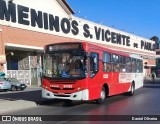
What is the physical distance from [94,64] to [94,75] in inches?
20.8

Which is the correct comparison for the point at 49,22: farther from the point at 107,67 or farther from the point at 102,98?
the point at 102,98

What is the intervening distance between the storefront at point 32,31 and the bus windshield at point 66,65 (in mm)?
20874

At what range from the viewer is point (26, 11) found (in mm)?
40781

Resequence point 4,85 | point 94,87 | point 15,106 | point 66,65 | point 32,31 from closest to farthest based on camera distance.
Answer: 1. point 15,106
2. point 66,65
3. point 94,87
4. point 4,85
5. point 32,31

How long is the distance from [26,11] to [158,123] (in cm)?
3198

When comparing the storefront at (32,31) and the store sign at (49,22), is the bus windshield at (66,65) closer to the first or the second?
the storefront at (32,31)

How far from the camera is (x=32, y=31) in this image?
4200cm

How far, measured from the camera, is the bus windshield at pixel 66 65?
15633 millimetres

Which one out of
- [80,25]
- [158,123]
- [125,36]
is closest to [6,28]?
[80,25]

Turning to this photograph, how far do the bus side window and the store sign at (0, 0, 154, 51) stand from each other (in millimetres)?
22771

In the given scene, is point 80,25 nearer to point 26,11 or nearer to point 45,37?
point 45,37

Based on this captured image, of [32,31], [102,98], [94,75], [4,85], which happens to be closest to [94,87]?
[94,75]

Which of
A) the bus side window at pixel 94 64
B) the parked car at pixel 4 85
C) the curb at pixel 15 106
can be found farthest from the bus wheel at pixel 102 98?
the parked car at pixel 4 85

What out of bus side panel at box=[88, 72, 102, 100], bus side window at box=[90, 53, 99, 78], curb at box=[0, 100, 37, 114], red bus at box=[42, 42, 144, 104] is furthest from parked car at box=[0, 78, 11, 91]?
bus side window at box=[90, 53, 99, 78]
